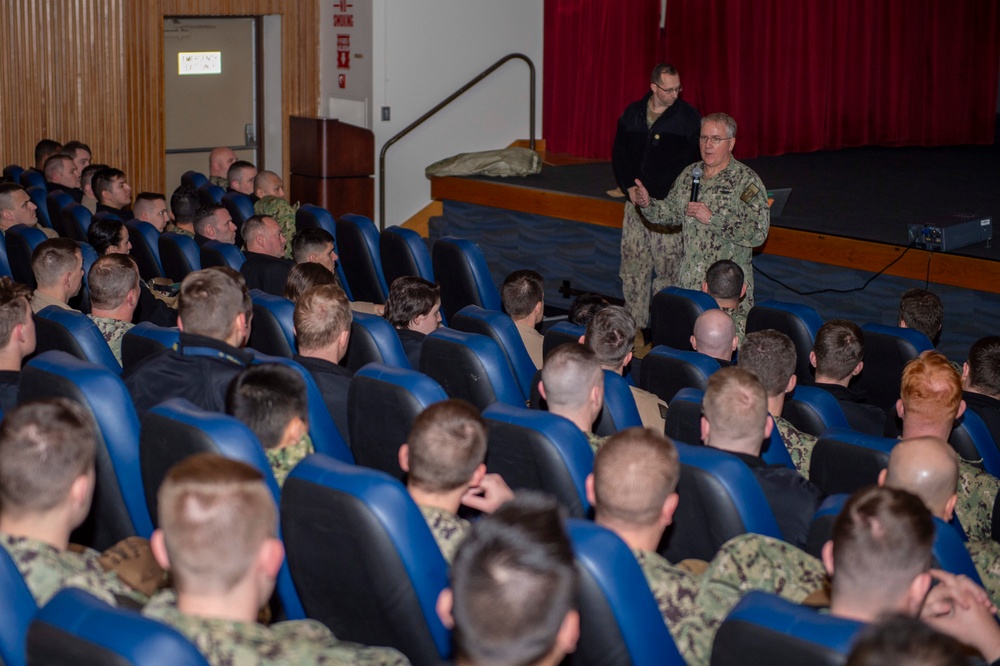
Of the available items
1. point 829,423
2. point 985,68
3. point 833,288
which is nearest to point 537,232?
point 833,288

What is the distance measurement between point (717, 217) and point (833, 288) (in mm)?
1045

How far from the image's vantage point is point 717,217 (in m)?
5.14

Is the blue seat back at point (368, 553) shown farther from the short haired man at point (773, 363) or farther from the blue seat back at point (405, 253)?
the blue seat back at point (405, 253)

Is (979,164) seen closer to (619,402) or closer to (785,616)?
(619,402)

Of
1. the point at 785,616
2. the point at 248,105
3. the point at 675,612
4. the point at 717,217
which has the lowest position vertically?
the point at 675,612

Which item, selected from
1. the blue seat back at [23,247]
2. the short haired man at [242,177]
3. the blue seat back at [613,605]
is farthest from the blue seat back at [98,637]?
the short haired man at [242,177]

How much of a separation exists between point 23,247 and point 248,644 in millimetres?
3732

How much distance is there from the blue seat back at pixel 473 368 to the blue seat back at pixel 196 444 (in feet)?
3.00

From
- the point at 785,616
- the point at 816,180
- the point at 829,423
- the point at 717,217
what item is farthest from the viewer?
the point at 816,180

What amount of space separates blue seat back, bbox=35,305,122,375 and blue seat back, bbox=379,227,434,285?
2.08 metres

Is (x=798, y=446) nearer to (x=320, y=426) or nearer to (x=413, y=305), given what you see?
(x=320, y=426)

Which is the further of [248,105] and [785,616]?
[248,105]

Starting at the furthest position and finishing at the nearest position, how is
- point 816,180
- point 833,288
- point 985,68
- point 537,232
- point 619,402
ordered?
point 985,68
point 816,180
point 537,232
point 833,288
point 619,402

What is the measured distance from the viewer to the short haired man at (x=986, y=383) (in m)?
Answer: 3.39
